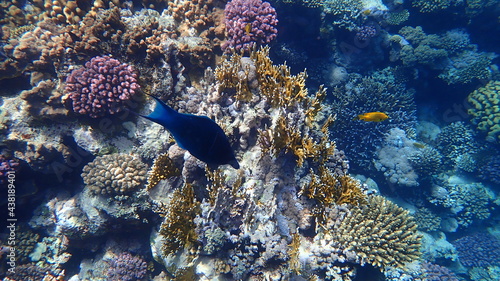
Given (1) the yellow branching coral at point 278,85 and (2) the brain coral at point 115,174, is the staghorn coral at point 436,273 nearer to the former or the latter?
(1) the yellow branching coral at point 278,85

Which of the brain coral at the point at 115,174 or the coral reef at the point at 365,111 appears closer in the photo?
the brain coral at the point at 115,174

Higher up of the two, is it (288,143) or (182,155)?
(288,143)

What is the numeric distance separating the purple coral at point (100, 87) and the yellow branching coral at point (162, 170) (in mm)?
1274

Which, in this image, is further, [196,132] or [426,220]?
[426,220]

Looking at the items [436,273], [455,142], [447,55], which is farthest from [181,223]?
[447,55]

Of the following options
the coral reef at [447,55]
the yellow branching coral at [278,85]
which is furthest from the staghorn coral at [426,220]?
the yellow branching coral at [278,85]

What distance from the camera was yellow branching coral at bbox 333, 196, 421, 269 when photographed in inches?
142

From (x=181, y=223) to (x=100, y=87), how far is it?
8.83 feet

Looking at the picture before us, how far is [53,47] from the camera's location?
4578mm

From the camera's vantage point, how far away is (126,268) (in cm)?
469

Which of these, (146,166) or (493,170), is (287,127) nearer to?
(146,166)

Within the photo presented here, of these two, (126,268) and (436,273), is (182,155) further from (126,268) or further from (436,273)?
(436,273)

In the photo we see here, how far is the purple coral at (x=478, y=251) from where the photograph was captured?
28.0 ft

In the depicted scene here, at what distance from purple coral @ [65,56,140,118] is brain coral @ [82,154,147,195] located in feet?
2.74
